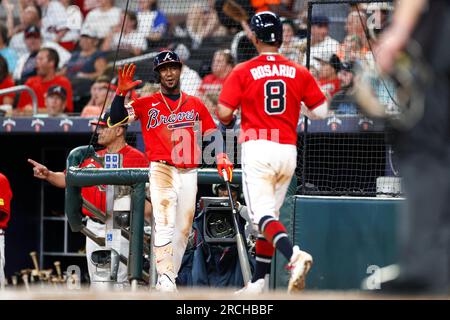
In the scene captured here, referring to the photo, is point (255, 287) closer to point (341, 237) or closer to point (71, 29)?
point (341, 237)

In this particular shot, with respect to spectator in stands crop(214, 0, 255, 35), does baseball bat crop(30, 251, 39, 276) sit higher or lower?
lower

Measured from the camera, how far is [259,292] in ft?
20.4

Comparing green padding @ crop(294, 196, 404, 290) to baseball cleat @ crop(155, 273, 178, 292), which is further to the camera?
green padding @ crop(294, 196, 404, 290)

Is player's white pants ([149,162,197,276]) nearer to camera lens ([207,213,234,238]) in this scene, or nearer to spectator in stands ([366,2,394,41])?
camera lens ([207,213,234,238])

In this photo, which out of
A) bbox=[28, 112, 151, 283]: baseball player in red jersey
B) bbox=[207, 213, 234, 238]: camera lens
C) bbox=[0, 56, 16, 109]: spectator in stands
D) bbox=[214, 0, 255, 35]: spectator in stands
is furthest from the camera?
bbox=[0, 56, 16, 109]: spectator in stands

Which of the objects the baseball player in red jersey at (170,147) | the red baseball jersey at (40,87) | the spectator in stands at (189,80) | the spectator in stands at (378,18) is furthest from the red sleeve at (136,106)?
the red baseball jersey at (40,87)

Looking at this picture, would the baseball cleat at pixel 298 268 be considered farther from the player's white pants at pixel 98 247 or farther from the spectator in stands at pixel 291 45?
the spectator in stands at pixel 291 45

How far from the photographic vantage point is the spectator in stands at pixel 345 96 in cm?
833

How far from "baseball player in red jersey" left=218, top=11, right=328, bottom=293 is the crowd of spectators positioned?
2120 millimetres

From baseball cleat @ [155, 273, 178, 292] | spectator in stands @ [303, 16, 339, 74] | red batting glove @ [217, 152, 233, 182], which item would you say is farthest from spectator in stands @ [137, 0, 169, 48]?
baseball cleat @ [155, 273, 178, 292]

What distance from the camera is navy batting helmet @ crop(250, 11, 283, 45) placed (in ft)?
20.2
